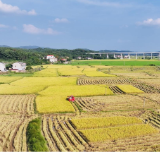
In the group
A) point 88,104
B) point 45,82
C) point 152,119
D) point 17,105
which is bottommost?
point 152,119

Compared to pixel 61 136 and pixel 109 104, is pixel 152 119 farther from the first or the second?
pixel 61 136

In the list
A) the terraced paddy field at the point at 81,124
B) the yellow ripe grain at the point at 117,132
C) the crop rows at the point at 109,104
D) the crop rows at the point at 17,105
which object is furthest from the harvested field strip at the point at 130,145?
the crop rows at the point at 17,105

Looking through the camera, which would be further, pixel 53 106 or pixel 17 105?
pixel 17 105

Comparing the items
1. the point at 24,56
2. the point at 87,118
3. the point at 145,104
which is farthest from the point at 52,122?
the point at 24,56

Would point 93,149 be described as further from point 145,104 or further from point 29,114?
point 145,104

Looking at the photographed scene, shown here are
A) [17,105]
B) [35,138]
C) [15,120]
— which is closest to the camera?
[35,138]

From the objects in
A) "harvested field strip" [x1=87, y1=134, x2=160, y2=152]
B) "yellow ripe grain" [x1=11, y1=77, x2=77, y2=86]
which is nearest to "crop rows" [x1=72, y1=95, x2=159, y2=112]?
"harvested field strip" [x1=87, y1=134, x2=160, y2=152]

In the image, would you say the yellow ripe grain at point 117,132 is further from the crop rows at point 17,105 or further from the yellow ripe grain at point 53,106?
the crop rows at point 17,105

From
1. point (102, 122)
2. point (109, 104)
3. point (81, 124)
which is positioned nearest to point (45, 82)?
point (109, 104)
